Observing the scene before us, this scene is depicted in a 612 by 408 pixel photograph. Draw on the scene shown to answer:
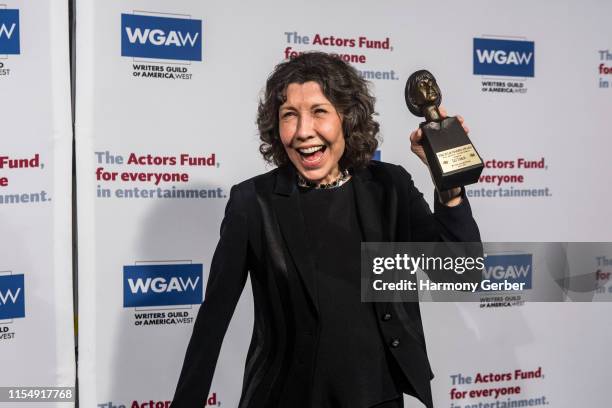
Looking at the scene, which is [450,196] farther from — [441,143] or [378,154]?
[378,154]

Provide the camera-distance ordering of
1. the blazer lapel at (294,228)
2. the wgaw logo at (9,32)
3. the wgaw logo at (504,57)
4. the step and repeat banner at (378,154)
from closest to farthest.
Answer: the blazer lapel at (294,228), the wgaw logo at (9,32), the step and repeat banner at (378,154), the wgaw logo at (504,57)

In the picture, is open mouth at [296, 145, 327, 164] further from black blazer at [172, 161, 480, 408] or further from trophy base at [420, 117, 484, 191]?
trophy base at [420, 117, 484, 191]

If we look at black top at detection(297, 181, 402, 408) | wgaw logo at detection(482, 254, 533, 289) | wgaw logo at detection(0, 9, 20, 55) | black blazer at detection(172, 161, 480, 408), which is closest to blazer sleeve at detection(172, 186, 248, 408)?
black blazer at detection(172, 161, 480, 408)

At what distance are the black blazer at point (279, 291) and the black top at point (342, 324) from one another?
3 centimetres

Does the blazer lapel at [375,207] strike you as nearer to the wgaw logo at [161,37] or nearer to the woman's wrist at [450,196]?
the woman's wrist at [450,196]

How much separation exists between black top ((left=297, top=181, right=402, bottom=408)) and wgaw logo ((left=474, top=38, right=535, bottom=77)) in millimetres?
1555

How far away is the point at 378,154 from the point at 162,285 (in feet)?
3.45

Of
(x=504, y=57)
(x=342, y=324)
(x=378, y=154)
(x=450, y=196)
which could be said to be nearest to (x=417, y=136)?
(x=450, y=196)

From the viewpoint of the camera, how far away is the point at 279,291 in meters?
1.62

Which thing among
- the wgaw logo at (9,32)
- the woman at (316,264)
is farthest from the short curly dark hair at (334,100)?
the wgaw logo at (9,32)

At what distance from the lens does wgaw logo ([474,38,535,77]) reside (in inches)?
114

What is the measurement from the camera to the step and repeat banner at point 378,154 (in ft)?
7.89

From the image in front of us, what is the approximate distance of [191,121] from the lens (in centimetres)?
249

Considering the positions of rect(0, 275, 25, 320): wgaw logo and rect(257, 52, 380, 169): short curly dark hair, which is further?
rect(0, 275, 25, 320): wgaw logo
